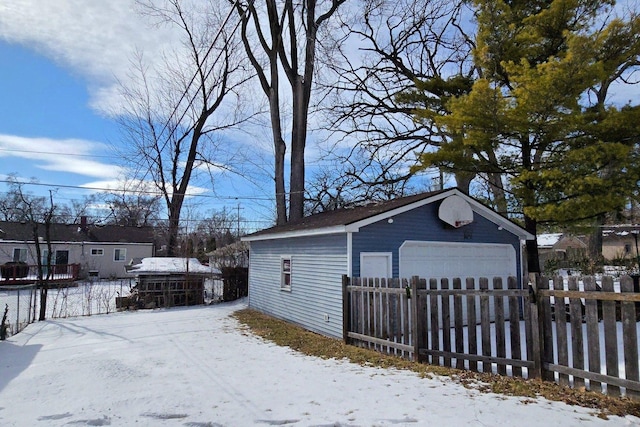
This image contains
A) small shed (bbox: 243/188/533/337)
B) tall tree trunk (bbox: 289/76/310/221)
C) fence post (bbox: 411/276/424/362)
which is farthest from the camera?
tall tree trunk (bbox: 289/76/310/221)

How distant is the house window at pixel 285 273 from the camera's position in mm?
11210

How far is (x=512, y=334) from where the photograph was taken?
5211mm

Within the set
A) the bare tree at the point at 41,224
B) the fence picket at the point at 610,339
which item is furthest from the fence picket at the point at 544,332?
the bare tree at the point at 41,224

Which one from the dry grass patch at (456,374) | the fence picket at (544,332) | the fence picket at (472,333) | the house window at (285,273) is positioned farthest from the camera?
the house window at (285,273)

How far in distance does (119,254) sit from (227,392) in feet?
108

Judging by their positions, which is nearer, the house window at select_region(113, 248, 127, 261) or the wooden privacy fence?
the wooden privacy fence

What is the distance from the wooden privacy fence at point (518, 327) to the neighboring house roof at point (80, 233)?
3130 centimetres

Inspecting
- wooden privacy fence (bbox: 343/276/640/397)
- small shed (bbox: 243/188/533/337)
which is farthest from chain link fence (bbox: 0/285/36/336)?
wooden privacy fence (bbox: 343/276/640/397)

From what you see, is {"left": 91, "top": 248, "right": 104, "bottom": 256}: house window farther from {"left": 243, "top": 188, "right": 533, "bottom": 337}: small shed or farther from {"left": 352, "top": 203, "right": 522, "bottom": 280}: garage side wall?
{"left": 352, "top": 203, "right": 522, "bottom": 280}: garage side wall

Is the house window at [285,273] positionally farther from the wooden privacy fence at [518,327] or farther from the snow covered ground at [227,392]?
the wooden privacy fence at [518,327]

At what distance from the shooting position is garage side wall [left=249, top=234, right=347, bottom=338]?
341 inches

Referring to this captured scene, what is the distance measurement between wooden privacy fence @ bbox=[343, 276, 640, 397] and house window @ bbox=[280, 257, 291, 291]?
3713 millimetres

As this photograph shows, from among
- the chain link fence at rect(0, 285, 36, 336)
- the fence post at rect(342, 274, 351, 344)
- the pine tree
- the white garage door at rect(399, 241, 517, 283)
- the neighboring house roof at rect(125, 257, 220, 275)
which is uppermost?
the pine tree

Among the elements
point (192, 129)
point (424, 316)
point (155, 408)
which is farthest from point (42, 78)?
point (192, 129)
